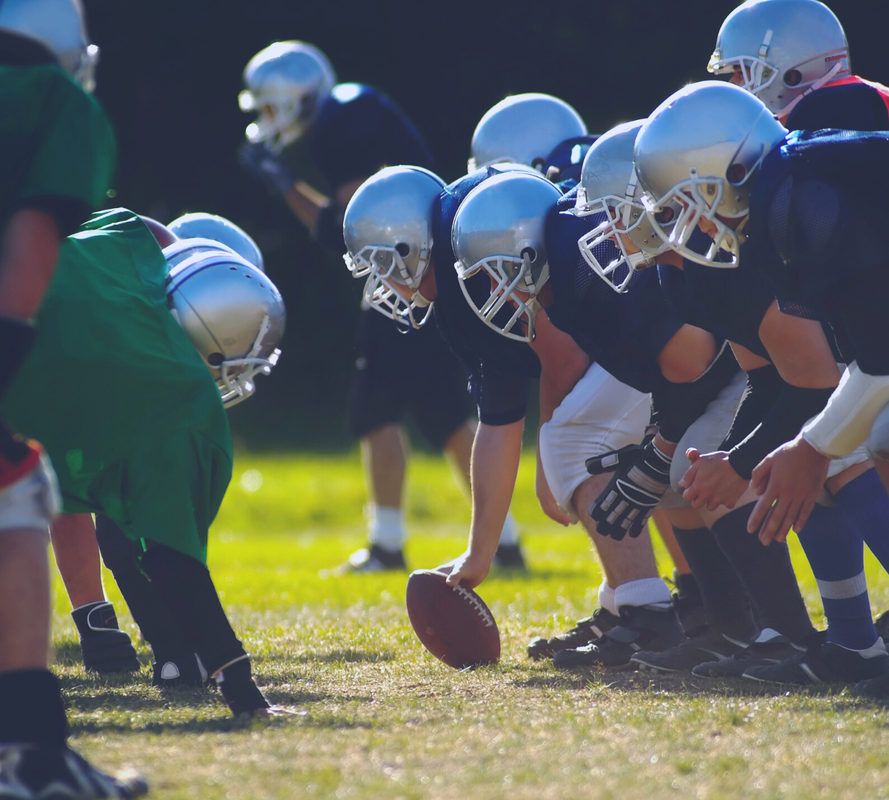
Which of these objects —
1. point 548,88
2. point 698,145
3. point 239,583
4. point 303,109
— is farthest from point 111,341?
point 548,88

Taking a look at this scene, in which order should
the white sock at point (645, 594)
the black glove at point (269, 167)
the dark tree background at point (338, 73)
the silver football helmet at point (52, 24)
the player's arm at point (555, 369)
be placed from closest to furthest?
the silver football helmet at point (52, 24)
the white sock at point (645, 594)
the player's arm at point (555, 369)
the black glove at point (269, 167)
the dark tree background at point (338, 73)

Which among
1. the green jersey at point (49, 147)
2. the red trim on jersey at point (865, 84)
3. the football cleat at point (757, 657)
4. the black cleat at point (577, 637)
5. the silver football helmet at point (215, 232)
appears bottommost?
the black cleat at point (577, 637)

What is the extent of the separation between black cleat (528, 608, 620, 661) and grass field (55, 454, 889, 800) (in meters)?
0.06

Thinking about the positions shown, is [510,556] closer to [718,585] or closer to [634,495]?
[718,585]

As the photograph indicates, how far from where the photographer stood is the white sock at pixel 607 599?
369 cm

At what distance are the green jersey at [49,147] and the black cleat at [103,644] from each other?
5.61ft

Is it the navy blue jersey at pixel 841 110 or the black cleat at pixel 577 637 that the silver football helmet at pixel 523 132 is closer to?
the navy blue jersey at pixel 841 110

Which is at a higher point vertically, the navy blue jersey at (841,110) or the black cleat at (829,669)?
the navy blue jersey at (841,110)

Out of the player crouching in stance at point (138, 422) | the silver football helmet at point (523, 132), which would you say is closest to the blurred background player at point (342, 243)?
the silver football helmet at point (523, 132)

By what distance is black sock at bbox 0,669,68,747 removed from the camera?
79.7 inches

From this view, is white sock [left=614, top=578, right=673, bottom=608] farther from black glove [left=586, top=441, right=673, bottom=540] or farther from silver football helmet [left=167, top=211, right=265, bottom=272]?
silver football helmet [left=167, top=211, right=265, bottom=272]

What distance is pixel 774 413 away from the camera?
288cm

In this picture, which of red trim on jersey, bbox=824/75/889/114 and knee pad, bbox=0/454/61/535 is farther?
red trim on jersey, bbox=824/75/889/114

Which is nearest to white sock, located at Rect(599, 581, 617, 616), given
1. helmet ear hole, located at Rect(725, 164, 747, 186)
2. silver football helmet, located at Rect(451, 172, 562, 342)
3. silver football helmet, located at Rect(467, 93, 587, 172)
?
silver football helmet, located at Rect(451, 172, 562, 342)
